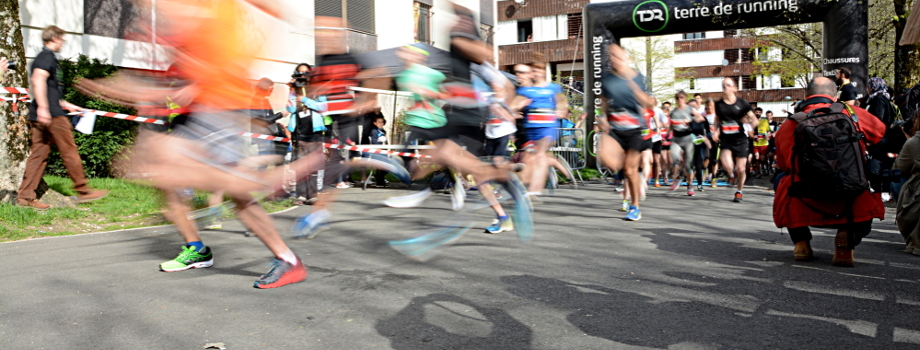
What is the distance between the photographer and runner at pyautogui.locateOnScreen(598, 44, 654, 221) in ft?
25.4

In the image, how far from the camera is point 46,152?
937 centimetres

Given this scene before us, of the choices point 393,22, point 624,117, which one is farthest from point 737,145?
point 393,22

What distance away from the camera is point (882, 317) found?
459cm

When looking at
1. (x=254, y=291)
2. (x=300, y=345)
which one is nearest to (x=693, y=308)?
(x=300, y=345)

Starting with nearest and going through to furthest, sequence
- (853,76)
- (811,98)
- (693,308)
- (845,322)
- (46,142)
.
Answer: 1. (845,322)
2. (693,308)
3. (811,98)
4. (46,142)
5. (853,76)

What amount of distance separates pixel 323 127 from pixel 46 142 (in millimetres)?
3347

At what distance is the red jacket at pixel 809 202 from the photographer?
20.9ft

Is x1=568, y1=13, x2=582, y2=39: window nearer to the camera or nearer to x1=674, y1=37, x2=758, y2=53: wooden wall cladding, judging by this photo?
x1=674, y1=37, x2=758, y2=53: wooden wall cladding

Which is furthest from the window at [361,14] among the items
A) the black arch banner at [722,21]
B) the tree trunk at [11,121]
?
the tree trunk at [11,121]

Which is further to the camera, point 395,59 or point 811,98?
point 811,98

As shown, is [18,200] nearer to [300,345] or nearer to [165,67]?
[165,67]

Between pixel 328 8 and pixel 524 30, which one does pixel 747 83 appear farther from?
pixel 328 8

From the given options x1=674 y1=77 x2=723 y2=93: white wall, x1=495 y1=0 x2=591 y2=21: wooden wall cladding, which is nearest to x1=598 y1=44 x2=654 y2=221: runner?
x1=495 y1=0 x2=591 y2=21: wooden wall cladding

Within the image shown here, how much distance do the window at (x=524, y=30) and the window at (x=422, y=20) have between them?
3088 centimetres
